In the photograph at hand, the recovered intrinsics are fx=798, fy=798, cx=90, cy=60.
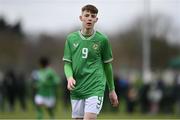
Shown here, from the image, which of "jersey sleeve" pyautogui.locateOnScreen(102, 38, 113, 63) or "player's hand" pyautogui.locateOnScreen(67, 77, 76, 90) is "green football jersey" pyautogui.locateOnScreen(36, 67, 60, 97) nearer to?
"jersey sleeve" pyautogui.locateOnScreen(102, 38, 113, 63)

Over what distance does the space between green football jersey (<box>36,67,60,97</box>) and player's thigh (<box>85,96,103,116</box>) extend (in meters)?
11.5

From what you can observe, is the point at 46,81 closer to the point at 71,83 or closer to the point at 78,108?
the point at 78,108

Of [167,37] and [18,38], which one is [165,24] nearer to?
[167,37]

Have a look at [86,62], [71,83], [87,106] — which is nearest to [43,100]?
[86,62]

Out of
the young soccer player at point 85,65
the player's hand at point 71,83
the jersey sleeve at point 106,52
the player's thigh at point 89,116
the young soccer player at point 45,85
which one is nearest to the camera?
the player's hand at point 71,83

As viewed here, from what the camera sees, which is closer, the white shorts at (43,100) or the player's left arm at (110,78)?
the player's left arm at (110,78)

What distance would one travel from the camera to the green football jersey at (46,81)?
79.6ft

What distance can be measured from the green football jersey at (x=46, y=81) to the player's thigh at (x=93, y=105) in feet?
37.7

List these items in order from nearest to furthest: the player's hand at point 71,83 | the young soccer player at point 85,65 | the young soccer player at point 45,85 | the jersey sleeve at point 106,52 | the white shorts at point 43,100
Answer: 1. the player's hand at point 71,83
2. the young soccer player at point 85,65
3. the jersey sleeve at point 106,52
4. the young soccer player at point 45,85
5. the white shorts at point 43,100

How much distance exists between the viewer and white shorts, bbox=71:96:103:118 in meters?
12.6

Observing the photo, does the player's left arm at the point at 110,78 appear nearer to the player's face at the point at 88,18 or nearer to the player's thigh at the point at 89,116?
the player's thigh at the point at 89,116

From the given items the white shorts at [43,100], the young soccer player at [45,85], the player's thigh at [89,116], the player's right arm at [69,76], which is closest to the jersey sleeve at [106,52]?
the player's right arm at [69,76]

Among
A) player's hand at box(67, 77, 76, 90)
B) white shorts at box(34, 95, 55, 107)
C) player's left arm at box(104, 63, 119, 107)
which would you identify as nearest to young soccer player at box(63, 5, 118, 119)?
player's left arm at box(104, 63, 119, 107)

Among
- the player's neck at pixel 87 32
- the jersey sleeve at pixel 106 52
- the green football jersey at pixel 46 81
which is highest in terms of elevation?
the player's neck at pixel 87 32
